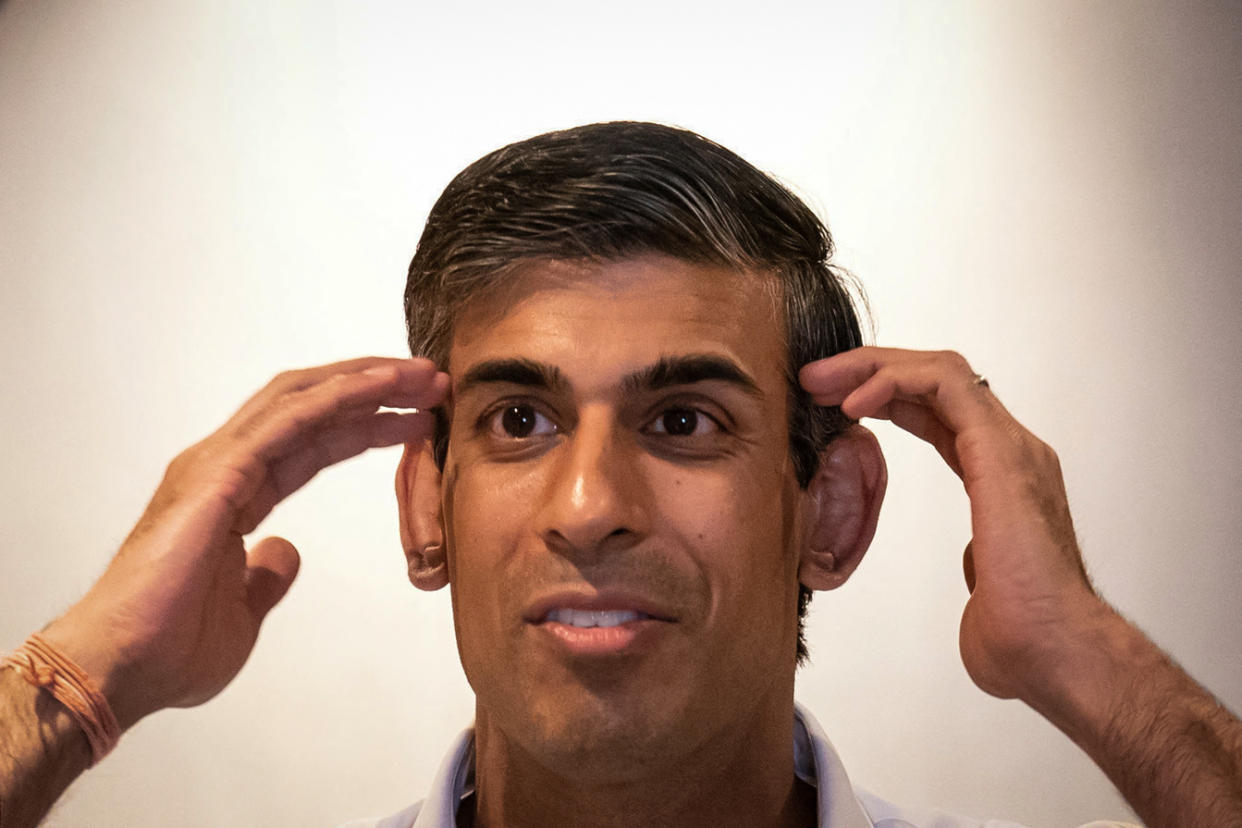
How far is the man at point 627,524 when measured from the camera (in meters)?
1.81

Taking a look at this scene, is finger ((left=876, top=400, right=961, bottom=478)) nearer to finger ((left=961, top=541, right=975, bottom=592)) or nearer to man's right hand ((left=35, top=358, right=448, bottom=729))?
finger ((left=961, top=541, right=975, bottom=592))

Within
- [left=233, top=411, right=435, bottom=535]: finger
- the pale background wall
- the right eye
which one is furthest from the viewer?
the pale background wall

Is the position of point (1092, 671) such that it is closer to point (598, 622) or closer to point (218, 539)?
point (598, 622)

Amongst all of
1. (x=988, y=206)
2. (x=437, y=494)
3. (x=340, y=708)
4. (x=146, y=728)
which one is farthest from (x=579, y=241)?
(x=146, y=728)

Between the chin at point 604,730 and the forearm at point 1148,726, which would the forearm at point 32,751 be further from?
the forearm at point 1148,726

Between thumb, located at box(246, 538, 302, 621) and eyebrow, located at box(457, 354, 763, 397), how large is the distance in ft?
1.57

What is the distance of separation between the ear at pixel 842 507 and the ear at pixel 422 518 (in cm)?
60

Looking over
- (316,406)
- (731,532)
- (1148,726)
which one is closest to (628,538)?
(731,532)

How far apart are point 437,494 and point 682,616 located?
1.71ft

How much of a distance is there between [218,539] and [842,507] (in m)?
1.00

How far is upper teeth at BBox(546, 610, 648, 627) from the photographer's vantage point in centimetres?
182

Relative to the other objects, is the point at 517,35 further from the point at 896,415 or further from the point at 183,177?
the point at 896,415

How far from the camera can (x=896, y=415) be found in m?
2.05

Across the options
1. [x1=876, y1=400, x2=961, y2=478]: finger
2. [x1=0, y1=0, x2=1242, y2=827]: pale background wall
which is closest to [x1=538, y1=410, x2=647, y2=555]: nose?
[x1=876, y1=400, x2=961, y2=478]: finger
